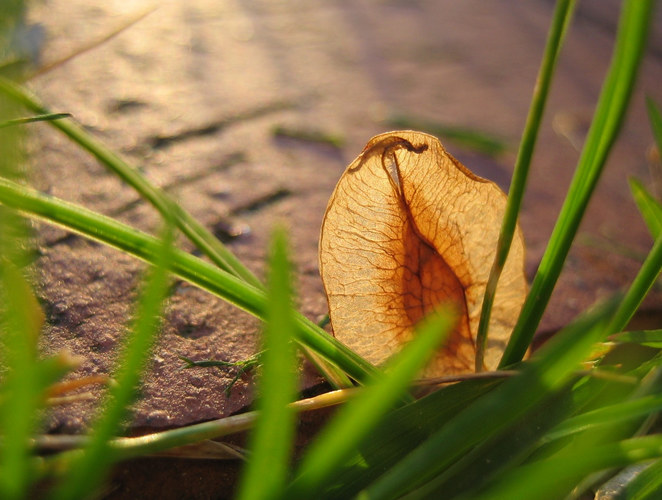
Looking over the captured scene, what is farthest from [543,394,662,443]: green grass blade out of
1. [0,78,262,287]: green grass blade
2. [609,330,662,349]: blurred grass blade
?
[0,78,262,287]: green grass blade

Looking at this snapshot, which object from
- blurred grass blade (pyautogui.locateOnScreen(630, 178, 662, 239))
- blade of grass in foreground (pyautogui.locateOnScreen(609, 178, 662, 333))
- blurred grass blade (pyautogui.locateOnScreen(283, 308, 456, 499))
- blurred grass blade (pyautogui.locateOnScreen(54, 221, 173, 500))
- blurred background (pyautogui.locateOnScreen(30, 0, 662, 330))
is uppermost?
blurred background (pyautogui.locateOnScreen(30, 0, 662, 330))

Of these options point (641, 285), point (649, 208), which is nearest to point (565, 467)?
point (641, 285)

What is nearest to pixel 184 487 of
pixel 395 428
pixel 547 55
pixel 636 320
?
pixel 395 428

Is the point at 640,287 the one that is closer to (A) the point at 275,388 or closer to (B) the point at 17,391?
(A) the point at 275,388

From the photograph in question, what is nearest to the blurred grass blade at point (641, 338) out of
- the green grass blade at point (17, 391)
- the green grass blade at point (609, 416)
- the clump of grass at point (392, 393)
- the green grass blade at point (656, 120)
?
the clump of grass at point (392, 393)

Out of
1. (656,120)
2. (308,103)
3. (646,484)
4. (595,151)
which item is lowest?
(646,484)

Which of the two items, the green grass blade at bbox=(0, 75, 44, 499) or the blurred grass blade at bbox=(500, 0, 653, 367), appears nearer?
the green grass blade at bbox=(0, 75, 44, 499)

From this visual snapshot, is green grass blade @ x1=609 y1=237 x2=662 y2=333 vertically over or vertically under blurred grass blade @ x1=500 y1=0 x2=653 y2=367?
under

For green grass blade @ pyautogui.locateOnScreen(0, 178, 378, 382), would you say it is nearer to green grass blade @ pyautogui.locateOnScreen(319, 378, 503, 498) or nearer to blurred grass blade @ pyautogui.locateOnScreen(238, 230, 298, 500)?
green grass blade @ pyautogui.locateOnScreen(319, 378, 503, 498)

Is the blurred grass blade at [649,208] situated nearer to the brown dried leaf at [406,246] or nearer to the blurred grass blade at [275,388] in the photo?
the brown dried leaf at [406,246]
